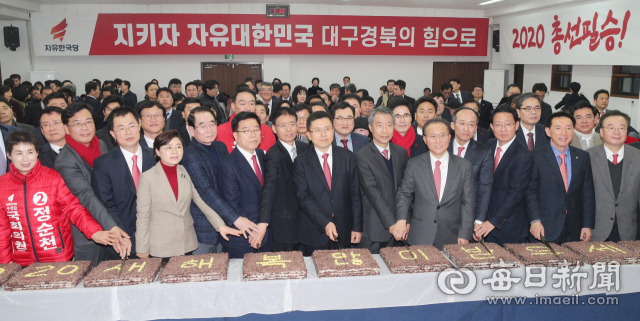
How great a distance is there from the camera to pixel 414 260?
1971mm

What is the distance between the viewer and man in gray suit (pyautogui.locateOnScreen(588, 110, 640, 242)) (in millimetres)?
2648

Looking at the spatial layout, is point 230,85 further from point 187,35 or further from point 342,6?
point 342,6

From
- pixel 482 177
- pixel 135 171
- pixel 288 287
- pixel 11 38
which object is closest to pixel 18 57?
pixel 11 38

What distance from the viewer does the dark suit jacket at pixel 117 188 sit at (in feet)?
7.84

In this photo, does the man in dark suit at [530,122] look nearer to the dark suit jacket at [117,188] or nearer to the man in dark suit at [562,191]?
the man in dark suit at [562,191]

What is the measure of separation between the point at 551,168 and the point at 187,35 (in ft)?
28.0

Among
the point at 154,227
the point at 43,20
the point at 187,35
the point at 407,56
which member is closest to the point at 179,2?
the point at 187,35

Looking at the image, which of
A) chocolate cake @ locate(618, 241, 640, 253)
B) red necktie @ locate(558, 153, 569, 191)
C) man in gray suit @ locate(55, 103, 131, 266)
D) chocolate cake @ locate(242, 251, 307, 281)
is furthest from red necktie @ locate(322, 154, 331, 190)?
chocolate cake @ locate(618, 241, 640, 253)

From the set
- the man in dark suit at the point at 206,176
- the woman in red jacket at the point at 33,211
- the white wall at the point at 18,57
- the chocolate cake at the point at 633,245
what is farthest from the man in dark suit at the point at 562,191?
the white wall at the point at 18,57

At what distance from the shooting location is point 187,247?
2361 mm

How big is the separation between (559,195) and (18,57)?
11.3 m

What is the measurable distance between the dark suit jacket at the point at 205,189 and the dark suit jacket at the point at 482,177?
5.01 ft

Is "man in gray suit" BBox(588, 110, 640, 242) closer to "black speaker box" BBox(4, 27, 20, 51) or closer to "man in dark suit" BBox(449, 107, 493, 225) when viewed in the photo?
"man in dark suit" BBox(449, 107, 493, 225)

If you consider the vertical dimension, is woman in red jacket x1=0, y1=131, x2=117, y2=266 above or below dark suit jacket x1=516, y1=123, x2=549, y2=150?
below
